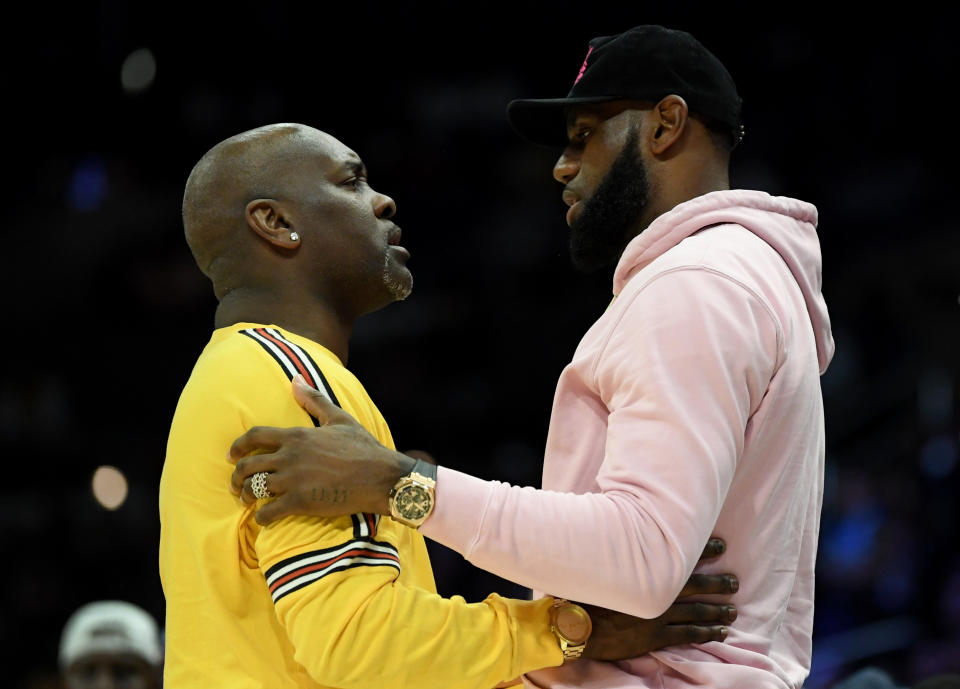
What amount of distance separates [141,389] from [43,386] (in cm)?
63

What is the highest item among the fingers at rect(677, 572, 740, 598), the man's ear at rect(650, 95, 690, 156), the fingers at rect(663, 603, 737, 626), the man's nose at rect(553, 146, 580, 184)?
the man's ear at rect(650, 95, 690, 156)

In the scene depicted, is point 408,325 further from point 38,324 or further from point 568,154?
point 568,154

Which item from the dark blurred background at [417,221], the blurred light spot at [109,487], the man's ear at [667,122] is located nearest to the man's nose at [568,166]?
the man's ear at [667,122]

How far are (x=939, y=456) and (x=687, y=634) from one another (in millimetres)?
5478

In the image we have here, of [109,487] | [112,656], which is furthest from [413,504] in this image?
[109,487]

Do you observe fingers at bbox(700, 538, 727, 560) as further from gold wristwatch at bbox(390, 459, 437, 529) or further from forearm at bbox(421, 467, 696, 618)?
gold wristwatch at bbox(390, 459, 437, 529)

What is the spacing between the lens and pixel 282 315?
2.48m

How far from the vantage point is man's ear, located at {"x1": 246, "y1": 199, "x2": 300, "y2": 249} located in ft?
8.26

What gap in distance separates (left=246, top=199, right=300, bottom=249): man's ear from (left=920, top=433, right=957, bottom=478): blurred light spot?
5.40m

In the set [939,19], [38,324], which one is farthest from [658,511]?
[939,19]

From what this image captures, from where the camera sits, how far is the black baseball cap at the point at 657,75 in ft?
8.16

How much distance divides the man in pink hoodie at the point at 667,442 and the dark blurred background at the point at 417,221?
502 centimetres

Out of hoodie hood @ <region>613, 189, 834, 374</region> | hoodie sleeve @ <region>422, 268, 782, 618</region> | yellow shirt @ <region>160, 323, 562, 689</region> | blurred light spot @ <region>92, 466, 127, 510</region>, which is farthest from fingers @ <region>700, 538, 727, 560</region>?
blurred light spot @ <region>92, 466, 127, 510</region>

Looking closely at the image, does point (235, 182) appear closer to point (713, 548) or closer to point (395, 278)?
point (395, 278)
